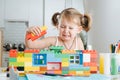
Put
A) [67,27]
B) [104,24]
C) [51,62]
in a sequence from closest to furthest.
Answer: [51,62] → [67,27] → [104,24]

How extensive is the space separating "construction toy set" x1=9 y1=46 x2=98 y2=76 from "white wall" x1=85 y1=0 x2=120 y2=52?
119 centimetres

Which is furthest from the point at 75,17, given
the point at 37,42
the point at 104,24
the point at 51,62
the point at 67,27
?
the point at 104,24

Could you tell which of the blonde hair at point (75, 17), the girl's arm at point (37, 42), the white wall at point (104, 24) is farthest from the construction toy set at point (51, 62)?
the white wall at point (104, 24)

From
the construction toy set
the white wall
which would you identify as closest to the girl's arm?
the construction toy set

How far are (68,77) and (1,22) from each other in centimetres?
269

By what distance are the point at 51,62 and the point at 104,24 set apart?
1584mm

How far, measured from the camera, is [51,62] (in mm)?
641

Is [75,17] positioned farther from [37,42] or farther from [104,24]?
[104,24]

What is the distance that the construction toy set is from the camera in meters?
0.63

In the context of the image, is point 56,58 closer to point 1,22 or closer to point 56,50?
point 56,50

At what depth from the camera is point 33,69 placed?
641 mm

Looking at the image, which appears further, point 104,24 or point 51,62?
point 104,24

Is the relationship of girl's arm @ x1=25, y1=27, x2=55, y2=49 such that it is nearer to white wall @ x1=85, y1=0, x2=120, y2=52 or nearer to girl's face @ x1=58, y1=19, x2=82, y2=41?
girl's face @ x1=58, y1=19, x2=82, y2=41

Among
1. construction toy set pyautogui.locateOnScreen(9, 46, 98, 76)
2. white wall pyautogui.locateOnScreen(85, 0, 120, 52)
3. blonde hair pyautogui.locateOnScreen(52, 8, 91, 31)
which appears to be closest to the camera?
construction toy set pyautogui.locateOnScreen(9, 46, 98, 76)
